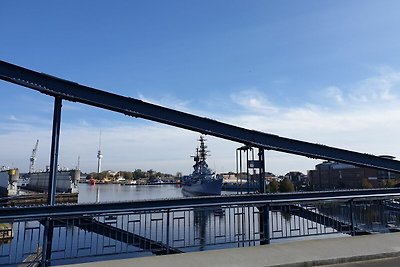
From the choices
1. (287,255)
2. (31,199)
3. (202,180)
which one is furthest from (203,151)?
(287,255)

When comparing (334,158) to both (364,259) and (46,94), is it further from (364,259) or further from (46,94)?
(46,94)

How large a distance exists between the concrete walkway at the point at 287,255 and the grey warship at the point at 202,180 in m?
60.8

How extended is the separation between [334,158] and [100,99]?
7.89 meters

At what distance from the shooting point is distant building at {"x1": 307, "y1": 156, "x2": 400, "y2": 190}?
83238mm

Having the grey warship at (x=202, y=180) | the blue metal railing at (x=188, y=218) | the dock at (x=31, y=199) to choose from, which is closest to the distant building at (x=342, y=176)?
the grey warship at (x=202, y=180)

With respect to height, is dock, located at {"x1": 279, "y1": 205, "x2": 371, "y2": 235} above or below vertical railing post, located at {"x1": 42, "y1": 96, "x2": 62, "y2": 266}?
below

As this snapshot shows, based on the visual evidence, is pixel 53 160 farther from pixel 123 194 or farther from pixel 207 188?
pixel 123 194

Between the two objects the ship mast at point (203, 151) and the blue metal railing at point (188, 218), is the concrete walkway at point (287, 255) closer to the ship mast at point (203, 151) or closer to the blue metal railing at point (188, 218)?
the blue metal railing at point (188, 218)

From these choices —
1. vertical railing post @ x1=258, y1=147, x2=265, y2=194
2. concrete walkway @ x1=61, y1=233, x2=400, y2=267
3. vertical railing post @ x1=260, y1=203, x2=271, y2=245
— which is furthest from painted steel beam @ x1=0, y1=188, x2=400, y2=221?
concrete walkway @ x1=61, y1=233, x2=400, y2=267

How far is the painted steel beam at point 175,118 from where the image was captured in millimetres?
8406

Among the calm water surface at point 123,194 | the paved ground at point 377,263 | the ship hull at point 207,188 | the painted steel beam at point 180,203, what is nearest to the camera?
the painted steel beam at point 180,203

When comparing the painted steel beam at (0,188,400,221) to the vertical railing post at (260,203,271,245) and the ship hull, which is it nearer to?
the vertical railing post at (260,203,271,245)

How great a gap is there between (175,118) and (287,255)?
4.72 metres

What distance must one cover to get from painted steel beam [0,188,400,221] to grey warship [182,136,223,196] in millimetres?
59191
